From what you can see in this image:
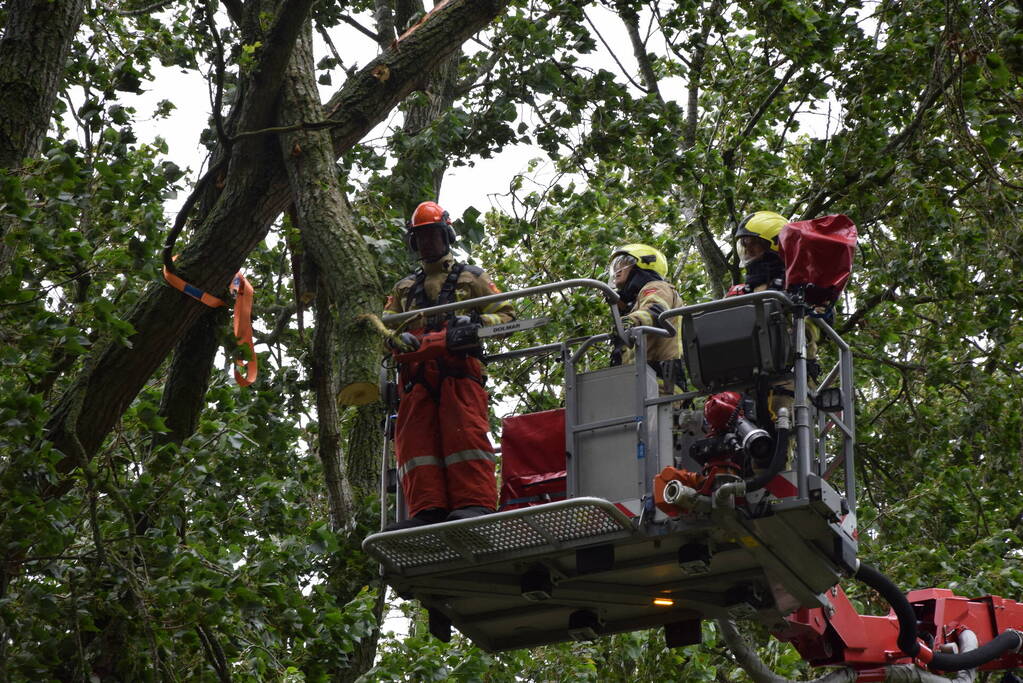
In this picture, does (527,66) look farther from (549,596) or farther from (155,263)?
(549,596)

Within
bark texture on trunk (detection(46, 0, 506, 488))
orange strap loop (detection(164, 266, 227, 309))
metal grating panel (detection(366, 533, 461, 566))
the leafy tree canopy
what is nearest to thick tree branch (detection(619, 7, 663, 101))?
the leafy tree canopy

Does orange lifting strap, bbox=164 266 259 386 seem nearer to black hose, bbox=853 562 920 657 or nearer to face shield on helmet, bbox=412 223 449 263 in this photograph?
face shield on helmet, bbox=412 223 449 263

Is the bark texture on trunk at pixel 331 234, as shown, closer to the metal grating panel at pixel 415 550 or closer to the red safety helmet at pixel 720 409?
the metal grating panel at pixel 415 550

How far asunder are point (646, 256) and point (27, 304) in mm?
3359

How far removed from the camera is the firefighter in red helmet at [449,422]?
7.52m

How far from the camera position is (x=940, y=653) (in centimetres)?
874

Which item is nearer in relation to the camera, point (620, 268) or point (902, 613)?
point (620, 268)

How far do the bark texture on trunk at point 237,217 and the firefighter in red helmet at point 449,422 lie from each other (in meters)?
1.83

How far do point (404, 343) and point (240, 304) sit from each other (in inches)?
106

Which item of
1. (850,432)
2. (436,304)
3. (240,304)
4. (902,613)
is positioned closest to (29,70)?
(240,304)

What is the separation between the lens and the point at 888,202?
1261 cm

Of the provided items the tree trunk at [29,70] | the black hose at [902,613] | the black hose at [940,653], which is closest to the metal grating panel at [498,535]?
the black hose at [902,613]

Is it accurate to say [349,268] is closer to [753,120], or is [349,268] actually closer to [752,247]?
[752,247]

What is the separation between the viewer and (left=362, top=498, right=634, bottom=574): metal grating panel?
691 cm
